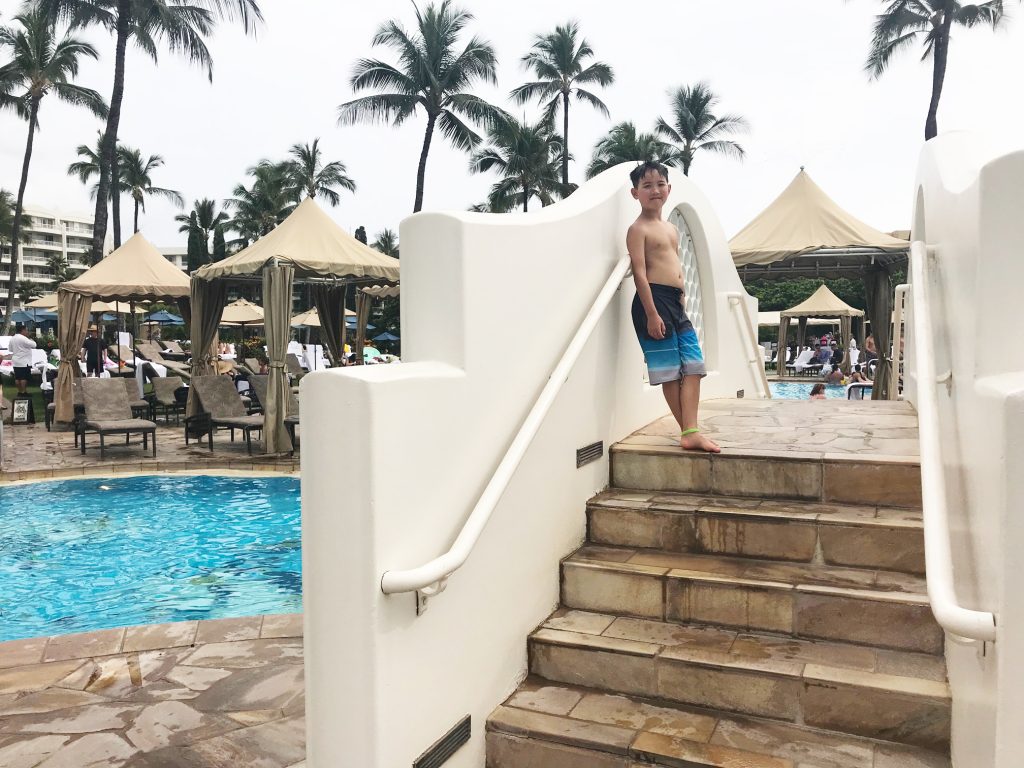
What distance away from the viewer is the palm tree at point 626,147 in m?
36.1

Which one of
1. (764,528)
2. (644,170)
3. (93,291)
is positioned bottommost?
(764,528)

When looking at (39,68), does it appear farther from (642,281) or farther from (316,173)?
(642,281)

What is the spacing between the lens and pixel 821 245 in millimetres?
11422

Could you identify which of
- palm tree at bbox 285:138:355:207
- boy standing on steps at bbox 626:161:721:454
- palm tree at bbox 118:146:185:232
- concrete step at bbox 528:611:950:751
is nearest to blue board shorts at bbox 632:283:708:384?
boy standing on steps at bbox 626:161:721:454

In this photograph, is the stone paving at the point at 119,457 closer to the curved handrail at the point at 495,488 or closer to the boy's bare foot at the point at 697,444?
the boy's bare foot at the point at 697,444

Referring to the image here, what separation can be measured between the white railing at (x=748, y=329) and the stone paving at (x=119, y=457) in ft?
20.8

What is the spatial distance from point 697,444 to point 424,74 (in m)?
26.9

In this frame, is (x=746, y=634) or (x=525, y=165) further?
(x=525, y=165)

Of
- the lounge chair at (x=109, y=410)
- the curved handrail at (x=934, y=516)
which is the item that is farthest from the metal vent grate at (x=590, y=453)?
the lounge chair at (x=109, y=410)

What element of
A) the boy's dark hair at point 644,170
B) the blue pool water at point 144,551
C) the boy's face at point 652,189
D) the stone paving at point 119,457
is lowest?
the blue pool water at point 144,551

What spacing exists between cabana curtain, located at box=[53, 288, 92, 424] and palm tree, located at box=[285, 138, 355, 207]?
31.5 m

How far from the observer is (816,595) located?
3014 millimetres

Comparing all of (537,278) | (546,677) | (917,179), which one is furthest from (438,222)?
(917,179)

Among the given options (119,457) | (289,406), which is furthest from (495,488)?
(119,457)
